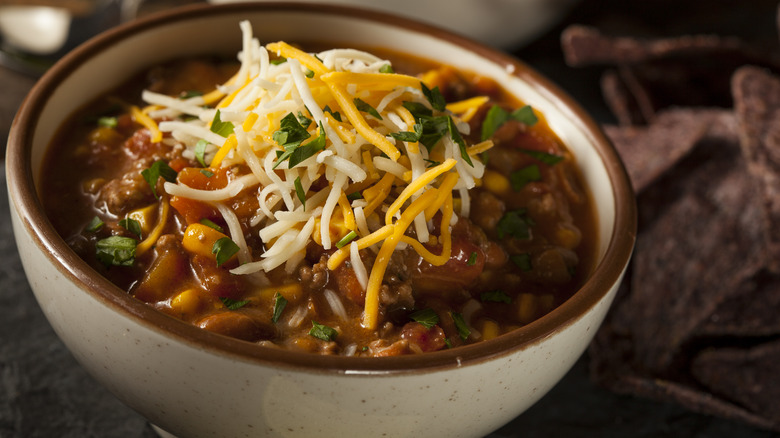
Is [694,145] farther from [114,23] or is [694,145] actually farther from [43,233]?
[114,23]

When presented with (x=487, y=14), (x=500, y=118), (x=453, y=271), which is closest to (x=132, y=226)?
(x=453, y=271)

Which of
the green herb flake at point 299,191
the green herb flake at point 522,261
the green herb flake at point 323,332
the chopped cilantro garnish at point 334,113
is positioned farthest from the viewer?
the green herb flake at point 522,261

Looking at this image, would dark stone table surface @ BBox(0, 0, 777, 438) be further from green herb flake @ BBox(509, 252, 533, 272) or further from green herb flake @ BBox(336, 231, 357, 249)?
green herb flake @ BBox(336, 231, 357, 249)

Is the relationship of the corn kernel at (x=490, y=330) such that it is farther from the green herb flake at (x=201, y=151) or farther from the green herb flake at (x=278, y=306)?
the green herb flake at (x=201, y=151)

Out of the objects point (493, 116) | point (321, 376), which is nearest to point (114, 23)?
point (493, 116)

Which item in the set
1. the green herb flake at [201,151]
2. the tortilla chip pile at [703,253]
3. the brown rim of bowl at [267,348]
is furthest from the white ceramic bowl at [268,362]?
the tortilla chip pile at [703,253]

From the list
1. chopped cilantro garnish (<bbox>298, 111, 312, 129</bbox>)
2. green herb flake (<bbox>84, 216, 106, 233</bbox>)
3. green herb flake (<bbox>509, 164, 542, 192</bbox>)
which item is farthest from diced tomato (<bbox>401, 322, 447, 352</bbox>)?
green herb flake (<bbox>84, 216, 106, 233</bbox>)
